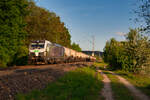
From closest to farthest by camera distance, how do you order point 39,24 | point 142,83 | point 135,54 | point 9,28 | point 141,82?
point 142,83
point 141,82
point 9,28
point 135,54
point 39,24

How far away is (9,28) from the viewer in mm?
21859

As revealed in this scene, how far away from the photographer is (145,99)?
9.69 m

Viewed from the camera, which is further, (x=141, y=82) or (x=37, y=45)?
(x=37, y=45)

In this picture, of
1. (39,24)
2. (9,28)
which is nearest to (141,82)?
(9,28)

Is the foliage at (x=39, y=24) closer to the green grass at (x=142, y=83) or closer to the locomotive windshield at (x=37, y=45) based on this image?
the locomotive windshield at (x=37, y=45)

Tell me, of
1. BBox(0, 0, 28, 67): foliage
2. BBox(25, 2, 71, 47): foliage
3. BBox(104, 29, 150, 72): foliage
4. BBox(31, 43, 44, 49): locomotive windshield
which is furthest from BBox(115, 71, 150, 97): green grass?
BBox(25, 2, 71, 47): foliage

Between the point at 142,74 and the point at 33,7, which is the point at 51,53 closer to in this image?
the point at 142,74

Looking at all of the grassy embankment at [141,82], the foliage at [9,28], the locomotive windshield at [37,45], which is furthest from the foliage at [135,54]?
the foliage at [9,28]

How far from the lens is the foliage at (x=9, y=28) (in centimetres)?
2107

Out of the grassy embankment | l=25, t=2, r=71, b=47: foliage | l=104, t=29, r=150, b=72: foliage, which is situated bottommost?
the grassy embankment

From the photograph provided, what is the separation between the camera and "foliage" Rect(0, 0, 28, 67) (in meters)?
21.1

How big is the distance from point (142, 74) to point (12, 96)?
21425mm

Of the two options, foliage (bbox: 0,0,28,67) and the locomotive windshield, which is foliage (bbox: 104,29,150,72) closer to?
the locomotive windshield

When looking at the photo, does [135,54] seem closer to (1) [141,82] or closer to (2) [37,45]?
(1) [141,82]
